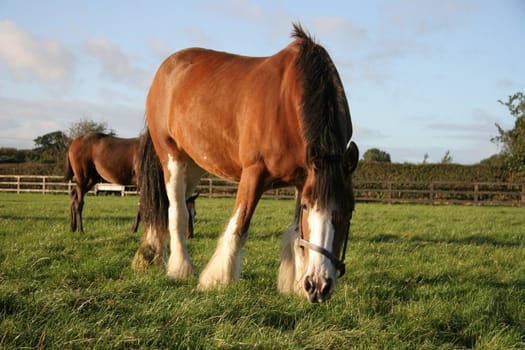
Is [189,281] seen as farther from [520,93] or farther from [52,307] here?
[520,93]

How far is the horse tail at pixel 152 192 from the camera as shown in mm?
5383

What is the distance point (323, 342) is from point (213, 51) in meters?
3.90

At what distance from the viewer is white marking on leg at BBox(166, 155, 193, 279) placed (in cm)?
453

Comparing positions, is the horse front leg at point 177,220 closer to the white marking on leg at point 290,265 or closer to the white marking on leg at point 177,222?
the white marking on leg at point 177,222

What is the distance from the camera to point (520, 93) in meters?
31.2

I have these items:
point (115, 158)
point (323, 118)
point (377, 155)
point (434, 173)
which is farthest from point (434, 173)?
point (377, 155)

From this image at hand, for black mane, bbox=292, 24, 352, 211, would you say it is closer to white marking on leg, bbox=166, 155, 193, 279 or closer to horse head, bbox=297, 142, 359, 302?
horse head, bbox=297, 142, 359, 302

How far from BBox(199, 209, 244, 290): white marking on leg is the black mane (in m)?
1.05

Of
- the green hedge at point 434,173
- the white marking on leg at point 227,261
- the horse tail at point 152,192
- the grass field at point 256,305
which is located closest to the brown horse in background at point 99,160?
the grass field at point 256,305

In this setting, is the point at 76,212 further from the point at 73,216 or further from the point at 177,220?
the point at 177,220

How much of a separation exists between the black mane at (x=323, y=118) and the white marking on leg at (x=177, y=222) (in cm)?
203

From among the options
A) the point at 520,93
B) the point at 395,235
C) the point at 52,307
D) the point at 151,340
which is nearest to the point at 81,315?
the point at 52,307

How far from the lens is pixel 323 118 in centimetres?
328

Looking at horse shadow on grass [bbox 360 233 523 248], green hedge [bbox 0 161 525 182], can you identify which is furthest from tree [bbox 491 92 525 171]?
horse shadow on grass [bbox 360 233 523 248]
